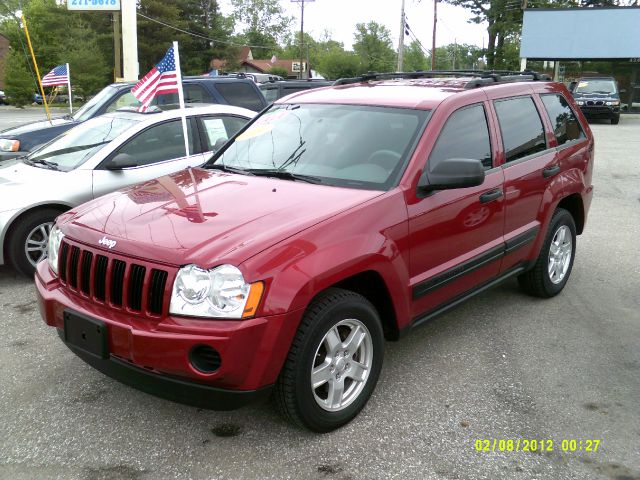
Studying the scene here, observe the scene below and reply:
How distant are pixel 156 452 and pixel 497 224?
8.55ft

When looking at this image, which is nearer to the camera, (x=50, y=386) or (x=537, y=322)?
(x=50, y=386)

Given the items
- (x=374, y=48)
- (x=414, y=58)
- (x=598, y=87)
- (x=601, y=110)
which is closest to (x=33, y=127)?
(x=601, y=110)

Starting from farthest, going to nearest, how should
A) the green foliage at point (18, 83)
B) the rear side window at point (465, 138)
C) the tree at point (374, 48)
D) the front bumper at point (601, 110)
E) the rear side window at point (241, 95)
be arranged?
1. the tree at point (374, 48)
2. the green foliage at point (18, 83)
3. the front bumper at point (601, 110)
4. the rear side window at point (241, 95)
5. the rear side window at point (465, 138)

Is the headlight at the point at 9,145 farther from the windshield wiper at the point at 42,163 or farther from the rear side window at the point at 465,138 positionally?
the rear side window at the point at 465,138

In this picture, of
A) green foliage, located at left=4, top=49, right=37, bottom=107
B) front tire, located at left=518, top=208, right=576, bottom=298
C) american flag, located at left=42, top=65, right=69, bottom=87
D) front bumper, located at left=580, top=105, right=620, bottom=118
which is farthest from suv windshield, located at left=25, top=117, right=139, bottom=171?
green foliage, located at left=4, top=49, right=37, bottom=107

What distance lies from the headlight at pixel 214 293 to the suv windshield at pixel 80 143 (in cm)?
365

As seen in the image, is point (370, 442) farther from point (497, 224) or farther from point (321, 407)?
point (497, 224)

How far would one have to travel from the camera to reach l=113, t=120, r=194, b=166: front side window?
6.11m

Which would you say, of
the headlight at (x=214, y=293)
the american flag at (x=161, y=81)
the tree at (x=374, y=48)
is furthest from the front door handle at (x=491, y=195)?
the tree at (x=374, y=48)

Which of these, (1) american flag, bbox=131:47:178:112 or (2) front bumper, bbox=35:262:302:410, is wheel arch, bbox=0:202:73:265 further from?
(2) front bumper, bbox=35:262:302:410

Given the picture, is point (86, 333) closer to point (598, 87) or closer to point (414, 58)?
point (598, 87)

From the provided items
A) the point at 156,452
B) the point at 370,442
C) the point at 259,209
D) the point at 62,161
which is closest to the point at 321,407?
the point at 370,442

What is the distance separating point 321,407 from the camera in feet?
10.2

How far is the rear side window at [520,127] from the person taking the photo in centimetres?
441
